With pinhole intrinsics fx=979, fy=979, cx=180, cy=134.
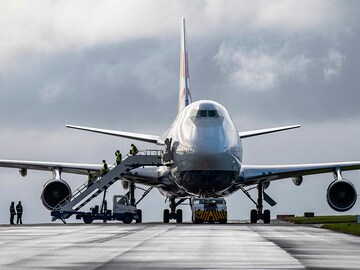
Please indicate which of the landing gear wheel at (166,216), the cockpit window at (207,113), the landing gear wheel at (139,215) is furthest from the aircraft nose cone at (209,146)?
the landing gear wheel at (166,216)

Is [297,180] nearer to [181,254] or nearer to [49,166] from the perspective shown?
[49,166]

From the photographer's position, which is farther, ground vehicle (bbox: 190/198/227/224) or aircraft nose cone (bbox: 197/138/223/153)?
ground vehicle (bbox: 190/198/227/224)

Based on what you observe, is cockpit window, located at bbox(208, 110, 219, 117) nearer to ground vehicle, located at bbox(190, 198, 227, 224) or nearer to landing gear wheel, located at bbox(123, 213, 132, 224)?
ground vehicle, located at bbox(190, 198, 227, 224)

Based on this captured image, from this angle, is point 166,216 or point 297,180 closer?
point 166,216

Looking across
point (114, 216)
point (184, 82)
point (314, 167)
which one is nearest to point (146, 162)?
point (114, 216)

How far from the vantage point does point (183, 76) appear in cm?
7425

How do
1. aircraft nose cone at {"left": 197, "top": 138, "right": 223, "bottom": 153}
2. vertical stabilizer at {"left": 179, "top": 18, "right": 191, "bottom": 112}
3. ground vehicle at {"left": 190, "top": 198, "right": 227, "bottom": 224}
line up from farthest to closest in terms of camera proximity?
vertical stabilizer at {"left": 179, "top": 18, "right": 191, "bottom": 112} < ground vehicle at {"left": 190, "top": 198, "right": 227, "bottom": 224} < aircraft nose cone at {"left": 197, "top": 138, "right": 223, "bottom": 153}

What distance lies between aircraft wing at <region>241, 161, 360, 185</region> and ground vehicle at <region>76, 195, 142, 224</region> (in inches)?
256

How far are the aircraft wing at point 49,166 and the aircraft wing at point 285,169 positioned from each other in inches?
358

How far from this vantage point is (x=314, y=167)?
5419 cm

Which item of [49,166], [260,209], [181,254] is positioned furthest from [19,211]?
[181,254]

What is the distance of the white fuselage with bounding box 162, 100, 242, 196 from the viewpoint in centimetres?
4734

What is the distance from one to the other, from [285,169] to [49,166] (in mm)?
13255

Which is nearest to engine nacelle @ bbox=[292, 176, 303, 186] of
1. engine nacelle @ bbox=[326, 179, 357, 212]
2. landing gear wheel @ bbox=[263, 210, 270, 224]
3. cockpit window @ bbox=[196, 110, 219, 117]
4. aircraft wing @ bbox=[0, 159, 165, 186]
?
landing gear wheel @ bbox=[263, 210, 270, 224]
